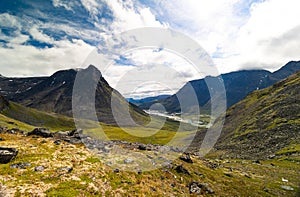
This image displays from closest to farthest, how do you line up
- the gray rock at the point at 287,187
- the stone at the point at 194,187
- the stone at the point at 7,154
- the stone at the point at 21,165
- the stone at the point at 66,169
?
the stone at the point at 21,165, the stone at the point at 7,154, the stone at the point at 66,169, the stone at the point at 194,187, the gray rock at the point at 287,187

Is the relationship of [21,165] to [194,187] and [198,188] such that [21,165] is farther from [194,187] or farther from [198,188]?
[198,188]

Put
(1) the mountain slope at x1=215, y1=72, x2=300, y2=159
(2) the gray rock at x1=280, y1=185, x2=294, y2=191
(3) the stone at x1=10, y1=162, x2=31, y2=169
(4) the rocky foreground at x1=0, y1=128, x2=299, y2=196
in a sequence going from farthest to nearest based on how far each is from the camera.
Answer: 1. (1) the mountain slope at x1=215, y1=72, x2=300, y2=159
2. (2) the gray rock at x1=280, y1=185, x2=294, y2=191
3. (3) the stone at x1=10, y1=162, x2=31, y2=169
4. (4) the rocky foreground at x1=0, y1=128, x2=299, y2=196

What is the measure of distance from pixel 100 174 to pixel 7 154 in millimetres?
13496

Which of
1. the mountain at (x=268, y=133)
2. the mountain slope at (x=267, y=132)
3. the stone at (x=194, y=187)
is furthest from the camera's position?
the mountain slope at (x=267, y=132)

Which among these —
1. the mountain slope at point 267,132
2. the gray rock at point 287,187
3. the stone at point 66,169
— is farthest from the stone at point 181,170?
the mountain slope at point 267,132

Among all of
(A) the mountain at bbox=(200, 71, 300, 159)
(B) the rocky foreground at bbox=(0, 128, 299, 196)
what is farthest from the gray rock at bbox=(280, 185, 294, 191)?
(A) the mountain at bbox=(200, 71, 300, 159)

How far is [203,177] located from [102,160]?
2128 centimetres

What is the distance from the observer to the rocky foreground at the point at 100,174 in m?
25.6

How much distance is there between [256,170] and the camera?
211 ft

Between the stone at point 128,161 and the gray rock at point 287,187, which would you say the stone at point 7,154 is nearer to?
the stone at point 128,161

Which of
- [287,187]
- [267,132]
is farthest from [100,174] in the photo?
[267,132]

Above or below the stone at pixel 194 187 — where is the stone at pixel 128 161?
above

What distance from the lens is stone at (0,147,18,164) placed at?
28.8m

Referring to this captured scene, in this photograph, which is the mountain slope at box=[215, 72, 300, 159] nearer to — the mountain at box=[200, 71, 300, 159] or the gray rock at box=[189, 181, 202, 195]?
the mountain at box=[200, 71, 300, 159]
